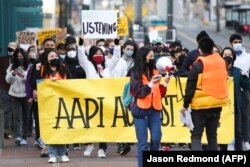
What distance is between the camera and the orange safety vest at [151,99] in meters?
11.0

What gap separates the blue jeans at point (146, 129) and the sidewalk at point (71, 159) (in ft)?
5.06

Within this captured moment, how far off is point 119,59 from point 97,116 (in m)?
0.98

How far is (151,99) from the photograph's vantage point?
11.1m

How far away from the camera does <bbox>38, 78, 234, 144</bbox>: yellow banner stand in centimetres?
1322

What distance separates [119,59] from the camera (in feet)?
45.0

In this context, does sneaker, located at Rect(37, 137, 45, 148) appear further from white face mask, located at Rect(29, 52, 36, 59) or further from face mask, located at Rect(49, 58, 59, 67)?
white face mask, located at Rect(29, 52, 36, 59)

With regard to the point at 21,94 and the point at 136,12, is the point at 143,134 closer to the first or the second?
the point at 21,94

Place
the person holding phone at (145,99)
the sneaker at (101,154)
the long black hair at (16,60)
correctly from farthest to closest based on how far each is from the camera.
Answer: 1. the long black hair at (16,60)
2. the sneaker at (101,154)
3. the person holding phone at (145,99)

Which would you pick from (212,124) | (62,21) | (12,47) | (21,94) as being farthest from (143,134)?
(62,21)

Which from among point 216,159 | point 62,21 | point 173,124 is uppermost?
point 216,159

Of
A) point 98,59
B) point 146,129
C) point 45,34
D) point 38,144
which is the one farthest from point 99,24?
point 45,34

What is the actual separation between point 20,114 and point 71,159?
2346 mm

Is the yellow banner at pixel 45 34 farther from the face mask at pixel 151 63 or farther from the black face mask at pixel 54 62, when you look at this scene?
the face mask at pixel 151 63

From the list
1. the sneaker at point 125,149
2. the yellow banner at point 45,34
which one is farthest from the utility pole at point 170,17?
the sneaker at point 125,149
